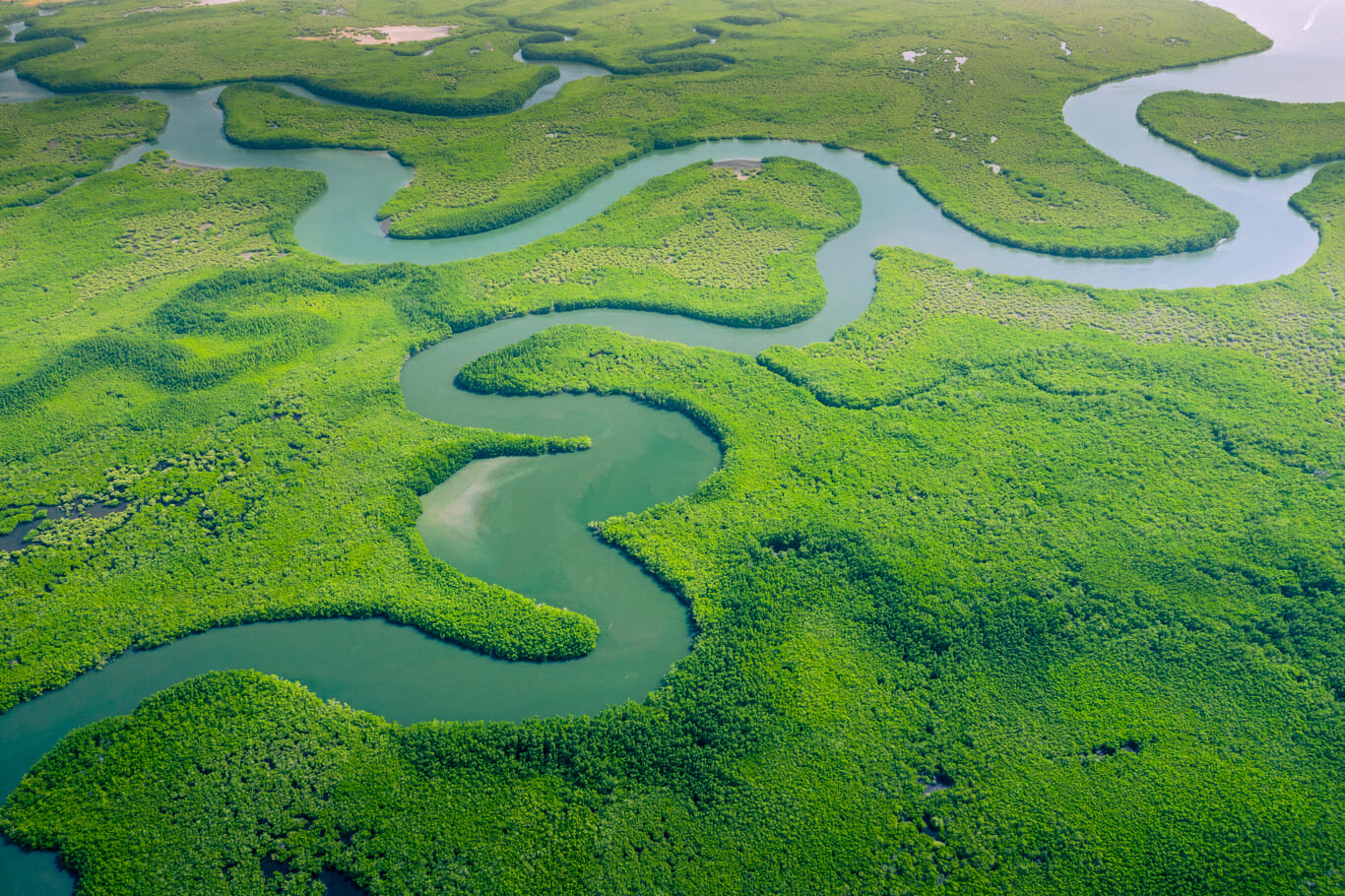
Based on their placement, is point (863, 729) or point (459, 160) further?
point (459, 160)

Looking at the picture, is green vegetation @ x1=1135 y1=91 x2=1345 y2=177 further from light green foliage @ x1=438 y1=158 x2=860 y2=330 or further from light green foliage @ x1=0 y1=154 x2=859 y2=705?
light green foliage @ x1=0 y1=154 x2=859 y2=705

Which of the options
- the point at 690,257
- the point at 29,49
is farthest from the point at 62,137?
the point at 690,257

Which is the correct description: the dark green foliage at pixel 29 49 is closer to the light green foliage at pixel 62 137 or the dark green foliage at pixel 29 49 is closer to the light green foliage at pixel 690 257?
the light green foliage at pixel 62 137

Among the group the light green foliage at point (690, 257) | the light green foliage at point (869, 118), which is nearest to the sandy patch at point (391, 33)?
the light green foliage at point (869, 118)

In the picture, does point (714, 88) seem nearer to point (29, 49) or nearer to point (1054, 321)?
point (1054, 321)

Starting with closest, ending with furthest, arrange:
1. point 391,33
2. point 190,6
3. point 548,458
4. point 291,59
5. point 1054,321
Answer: point 548,458 → point 1054,321 → point 291,59 → point 391,33 → point 190,6

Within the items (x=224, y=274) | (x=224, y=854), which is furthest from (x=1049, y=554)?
(x=224, y=274)

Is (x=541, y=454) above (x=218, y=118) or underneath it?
underneath

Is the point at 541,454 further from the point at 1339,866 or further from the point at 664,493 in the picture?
the point at 1339,866
